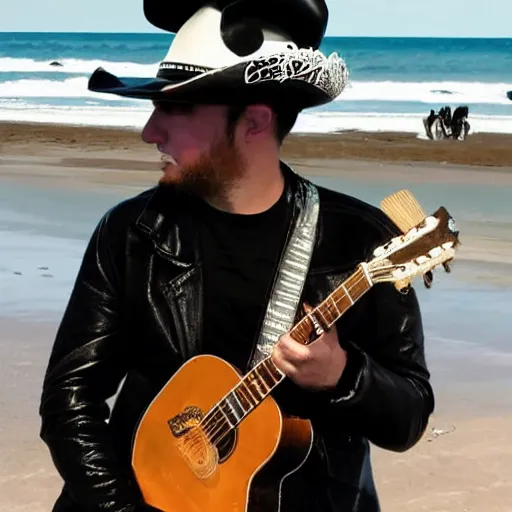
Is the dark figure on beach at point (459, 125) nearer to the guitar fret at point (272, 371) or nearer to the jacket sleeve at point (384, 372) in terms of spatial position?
the jacket sleeve at point (384, 372)

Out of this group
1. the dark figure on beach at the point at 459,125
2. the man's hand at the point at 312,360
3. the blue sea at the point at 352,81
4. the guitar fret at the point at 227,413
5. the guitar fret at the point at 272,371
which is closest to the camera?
the man's hand at the point at 312,360

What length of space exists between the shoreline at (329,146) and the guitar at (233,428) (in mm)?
15676

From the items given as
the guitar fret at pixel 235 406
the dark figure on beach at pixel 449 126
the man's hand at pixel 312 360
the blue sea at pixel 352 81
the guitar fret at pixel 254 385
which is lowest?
the blue sea at pixel 352 81

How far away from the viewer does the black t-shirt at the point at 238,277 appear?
2.80 m

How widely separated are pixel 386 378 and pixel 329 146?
18325 mm

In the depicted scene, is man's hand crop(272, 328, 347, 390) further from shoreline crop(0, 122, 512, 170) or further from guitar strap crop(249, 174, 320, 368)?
shoreline crop(0, 122, 512, 170)

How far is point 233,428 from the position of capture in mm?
2734

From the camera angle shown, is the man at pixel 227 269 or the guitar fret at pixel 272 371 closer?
the guitar fret at pixel 272 371

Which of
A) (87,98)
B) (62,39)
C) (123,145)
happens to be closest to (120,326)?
(123,145)

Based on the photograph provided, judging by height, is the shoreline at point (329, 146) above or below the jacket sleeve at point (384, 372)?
below

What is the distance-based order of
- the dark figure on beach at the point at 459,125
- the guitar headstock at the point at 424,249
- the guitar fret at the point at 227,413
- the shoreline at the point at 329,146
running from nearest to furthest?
the guitar headstock at the point at 424,249 < the guitar fret at the point at 227,413 < the shoreline at the point at 329,146 < the dark figure on beach at the point at 459,125

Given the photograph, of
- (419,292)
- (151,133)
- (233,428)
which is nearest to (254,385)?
(233,428)

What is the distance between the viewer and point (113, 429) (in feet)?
9.64

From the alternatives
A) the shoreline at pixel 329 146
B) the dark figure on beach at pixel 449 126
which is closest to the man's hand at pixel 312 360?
the shoreline at pixel 329 146
